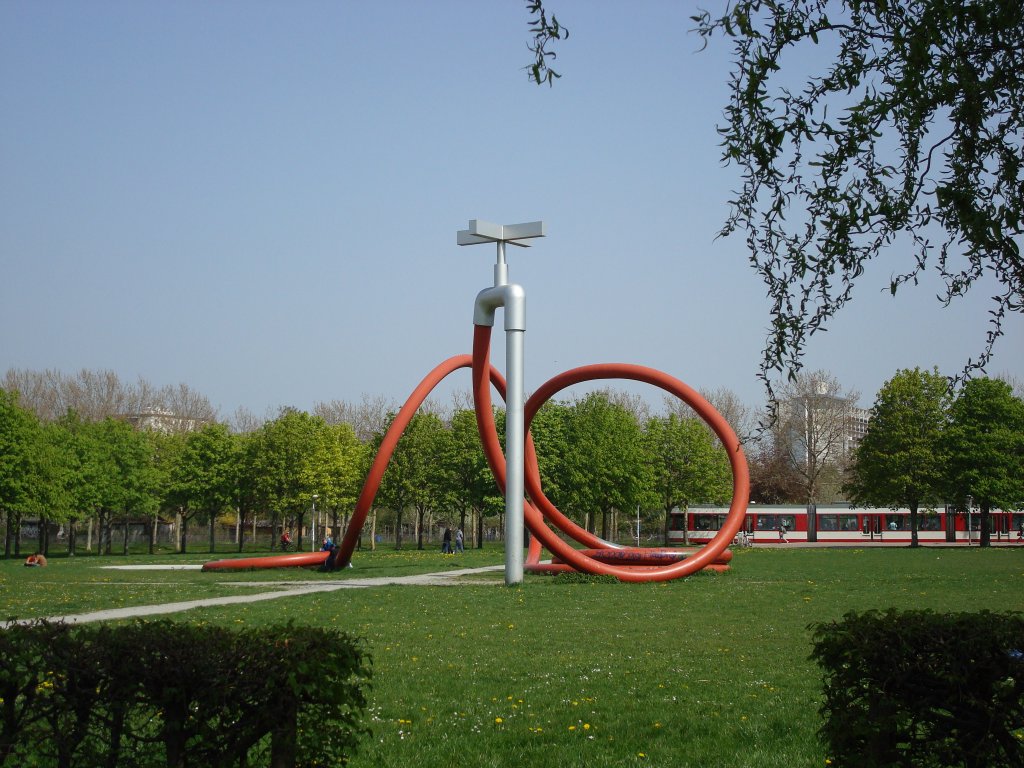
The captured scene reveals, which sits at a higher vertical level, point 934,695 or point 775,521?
point 934,695

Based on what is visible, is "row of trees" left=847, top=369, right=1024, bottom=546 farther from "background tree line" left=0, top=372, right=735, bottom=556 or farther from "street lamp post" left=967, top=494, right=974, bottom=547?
"background tree line" left=0, top=372, right=735, bottom=556

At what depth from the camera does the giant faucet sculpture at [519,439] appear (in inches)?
984

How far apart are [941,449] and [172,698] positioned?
55.6 metres

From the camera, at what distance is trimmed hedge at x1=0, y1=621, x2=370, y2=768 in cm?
484

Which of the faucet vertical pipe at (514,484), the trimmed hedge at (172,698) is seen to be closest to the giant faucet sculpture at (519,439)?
the faucet vertical pipe at (514,484)

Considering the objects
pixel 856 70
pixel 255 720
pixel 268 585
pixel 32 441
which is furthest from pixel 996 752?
pixel 32 441

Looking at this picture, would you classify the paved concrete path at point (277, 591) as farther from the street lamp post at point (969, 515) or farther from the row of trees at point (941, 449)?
the street lamp post at point (969, 515)

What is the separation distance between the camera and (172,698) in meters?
4.87

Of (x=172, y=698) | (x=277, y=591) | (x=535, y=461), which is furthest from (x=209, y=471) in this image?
(x=172, y=698)

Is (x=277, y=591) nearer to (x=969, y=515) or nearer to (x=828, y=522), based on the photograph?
(x=828, y=522)

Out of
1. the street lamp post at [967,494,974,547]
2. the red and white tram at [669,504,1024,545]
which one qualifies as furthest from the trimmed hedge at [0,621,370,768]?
the red and white tram at [669,504,1024,545]

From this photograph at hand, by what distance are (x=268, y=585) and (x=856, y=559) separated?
2288 centimetres

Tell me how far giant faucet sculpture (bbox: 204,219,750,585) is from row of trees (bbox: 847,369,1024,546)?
2833cm

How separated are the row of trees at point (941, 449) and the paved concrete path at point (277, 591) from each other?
2929 cm
